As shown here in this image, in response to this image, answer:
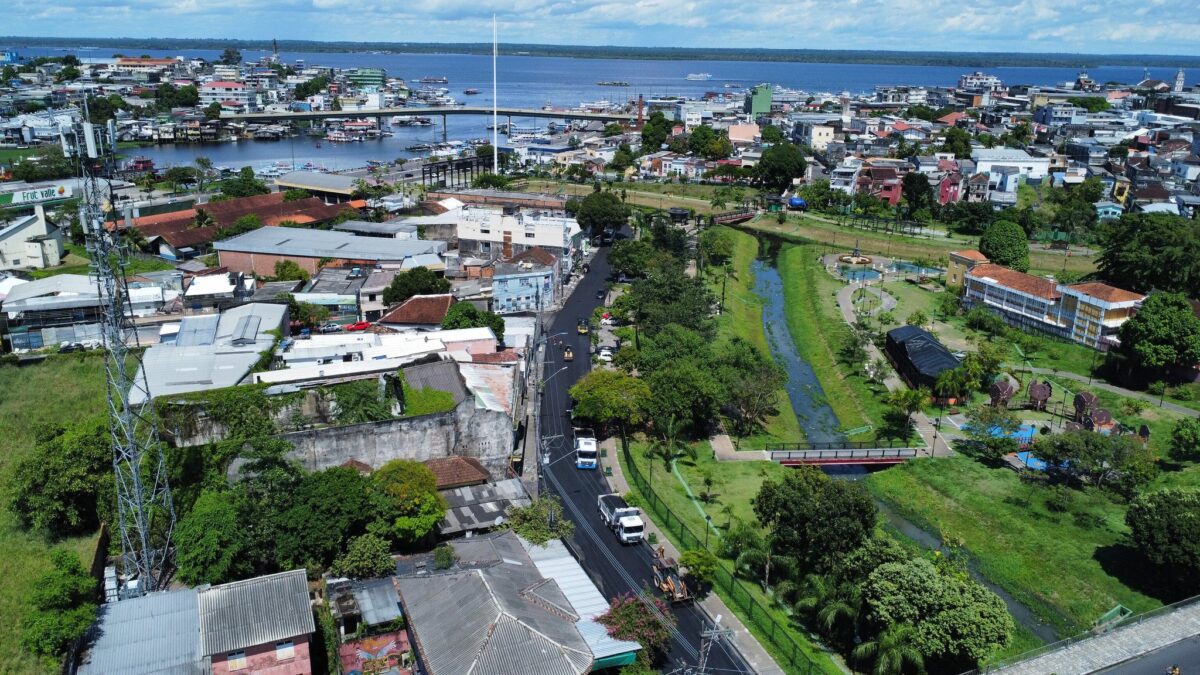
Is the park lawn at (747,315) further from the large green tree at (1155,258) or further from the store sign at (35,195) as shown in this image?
the store sign at (35,195)

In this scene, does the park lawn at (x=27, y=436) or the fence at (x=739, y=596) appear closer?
the park lawn at (x=27, y=436)

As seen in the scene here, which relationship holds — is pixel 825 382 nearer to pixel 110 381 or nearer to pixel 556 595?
pixel 556 595

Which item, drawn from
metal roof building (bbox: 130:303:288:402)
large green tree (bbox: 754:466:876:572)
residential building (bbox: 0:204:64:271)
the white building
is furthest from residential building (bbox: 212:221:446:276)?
the white building

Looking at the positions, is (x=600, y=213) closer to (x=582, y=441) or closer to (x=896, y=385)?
(x=896, y=385)

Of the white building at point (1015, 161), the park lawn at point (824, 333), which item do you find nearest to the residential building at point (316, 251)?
the park lawn at point (824, 333)

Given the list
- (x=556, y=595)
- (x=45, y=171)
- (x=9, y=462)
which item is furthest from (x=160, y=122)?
(x=556, y=595)

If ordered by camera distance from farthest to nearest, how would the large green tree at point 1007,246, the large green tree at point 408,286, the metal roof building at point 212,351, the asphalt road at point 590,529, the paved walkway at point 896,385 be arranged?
the large green tree at point 1007,246 → the large green tree at point 408,286 → the paved walkway at point 896,385 → the metal roof building at point 212,351 → the asphalt road at point 590,529

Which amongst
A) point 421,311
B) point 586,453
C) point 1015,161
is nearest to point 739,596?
point 586,453
